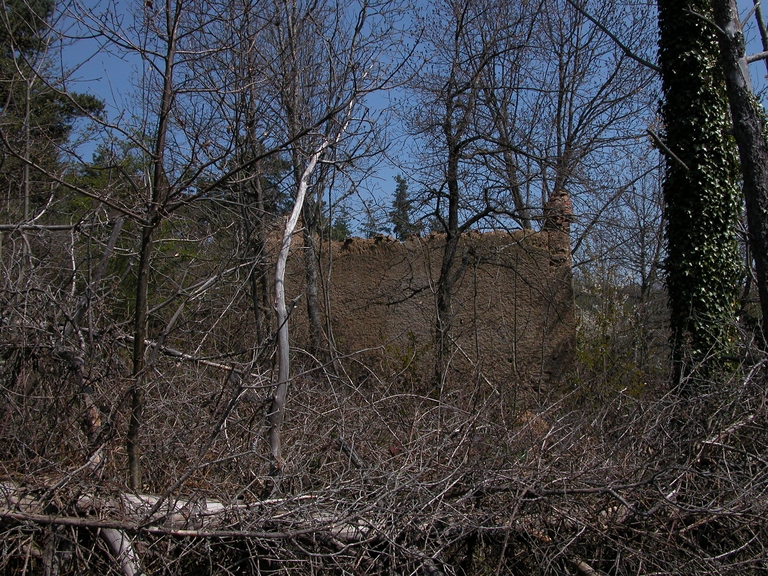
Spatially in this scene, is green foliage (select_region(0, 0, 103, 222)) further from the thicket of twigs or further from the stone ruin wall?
the stone ruin wall

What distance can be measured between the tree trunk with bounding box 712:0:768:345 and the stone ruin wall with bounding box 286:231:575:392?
280 centimetres

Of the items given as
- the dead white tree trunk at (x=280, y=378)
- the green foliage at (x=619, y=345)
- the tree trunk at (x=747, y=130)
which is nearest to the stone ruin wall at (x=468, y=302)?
the green foliage at (x=619, y=345)

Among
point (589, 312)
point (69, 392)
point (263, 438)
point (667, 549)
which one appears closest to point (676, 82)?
point (589, 312)

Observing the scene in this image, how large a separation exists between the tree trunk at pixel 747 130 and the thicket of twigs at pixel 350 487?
8.23 feet

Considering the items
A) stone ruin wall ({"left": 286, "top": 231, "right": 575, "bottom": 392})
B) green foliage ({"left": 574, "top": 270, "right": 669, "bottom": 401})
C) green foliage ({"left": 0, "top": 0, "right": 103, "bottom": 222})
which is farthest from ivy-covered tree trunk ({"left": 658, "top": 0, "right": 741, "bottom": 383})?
green foliage ({"left": 0, "top": 0, "right": 103, "bottom": 222})

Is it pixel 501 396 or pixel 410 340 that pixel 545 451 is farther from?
pixel 410 340

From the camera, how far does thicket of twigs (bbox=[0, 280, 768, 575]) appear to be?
329 cm

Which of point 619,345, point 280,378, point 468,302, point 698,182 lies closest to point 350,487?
point 280,378

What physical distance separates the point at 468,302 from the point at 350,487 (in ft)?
19.5

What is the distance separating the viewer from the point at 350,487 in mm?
3584

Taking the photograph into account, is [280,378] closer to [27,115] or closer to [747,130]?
[27,115]

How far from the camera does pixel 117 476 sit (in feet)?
11.5

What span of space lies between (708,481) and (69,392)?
149 inches

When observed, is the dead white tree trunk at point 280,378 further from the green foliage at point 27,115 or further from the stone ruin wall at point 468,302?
the stone ruin wall at point 468,302
